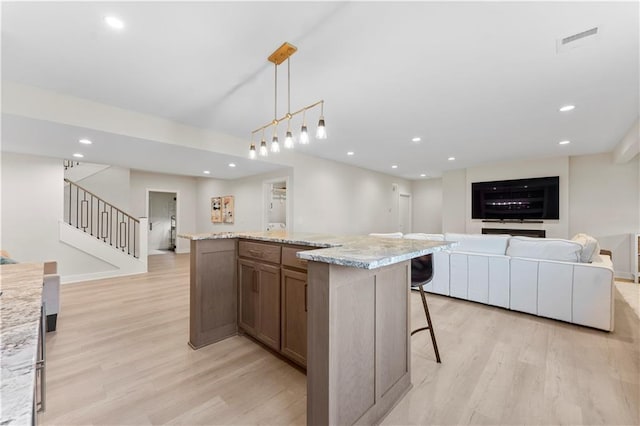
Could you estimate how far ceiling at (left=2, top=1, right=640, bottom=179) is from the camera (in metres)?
1.79

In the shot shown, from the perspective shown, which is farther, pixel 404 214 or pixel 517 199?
pixel 404 214

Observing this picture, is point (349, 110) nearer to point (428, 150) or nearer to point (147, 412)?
point (428, 150)

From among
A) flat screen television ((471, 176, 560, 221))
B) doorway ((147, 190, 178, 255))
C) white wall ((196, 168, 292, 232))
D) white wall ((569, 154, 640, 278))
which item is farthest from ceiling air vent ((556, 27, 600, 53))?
doorway ((147, 190, 178, 255))

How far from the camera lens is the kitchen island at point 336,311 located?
129 centimetres

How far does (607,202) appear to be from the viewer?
18.1ft

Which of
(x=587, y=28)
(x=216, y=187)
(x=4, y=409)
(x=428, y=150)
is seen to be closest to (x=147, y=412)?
(x=4, y=409)

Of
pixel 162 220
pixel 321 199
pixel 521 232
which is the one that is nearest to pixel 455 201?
pixel 521 232

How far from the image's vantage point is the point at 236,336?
Result: 2.56 metres

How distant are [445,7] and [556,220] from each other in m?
6.27

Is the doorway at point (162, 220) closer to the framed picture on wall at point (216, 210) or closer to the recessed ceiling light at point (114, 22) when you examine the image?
the framed picture on wall at point (216, 210)

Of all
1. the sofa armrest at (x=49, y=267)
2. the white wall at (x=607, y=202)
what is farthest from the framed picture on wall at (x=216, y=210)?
the white wall at (x=607, y=202)

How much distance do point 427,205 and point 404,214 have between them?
857mm

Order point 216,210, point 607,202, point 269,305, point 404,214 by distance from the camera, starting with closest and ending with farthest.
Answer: point 269,305
point 607,202
point 216,210
point 404,214

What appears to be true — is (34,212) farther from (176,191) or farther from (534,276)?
(534,276)
